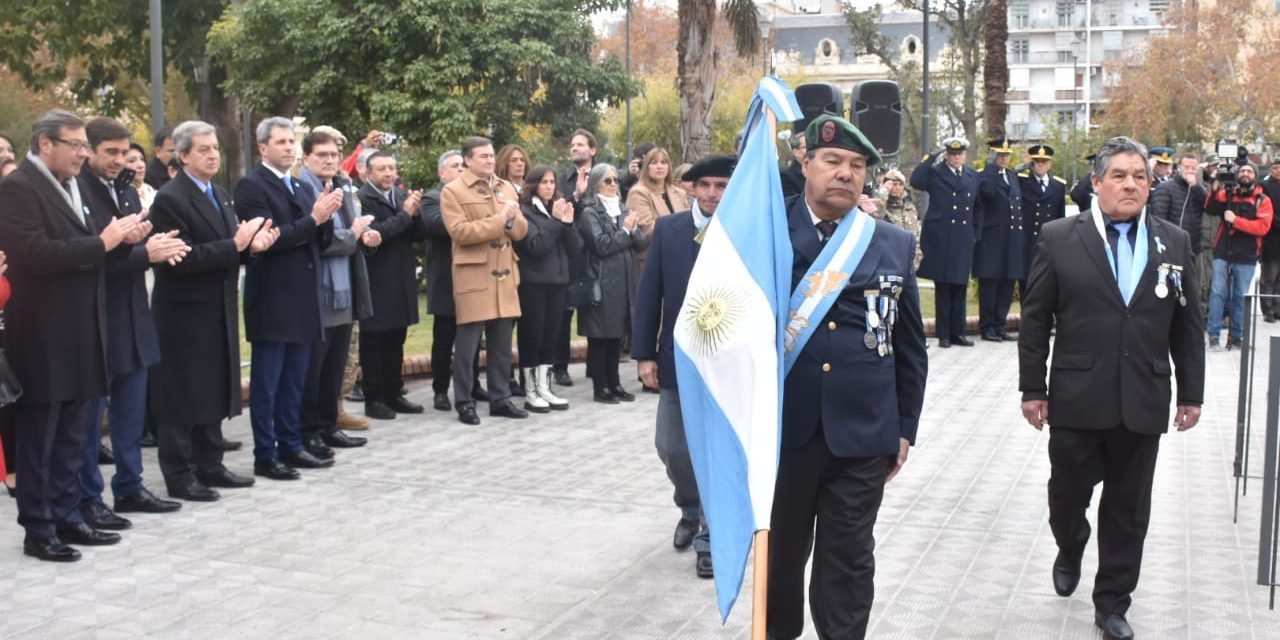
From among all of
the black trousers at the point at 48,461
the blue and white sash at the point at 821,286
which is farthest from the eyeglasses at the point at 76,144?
the blue and white sash at the point at 821,286

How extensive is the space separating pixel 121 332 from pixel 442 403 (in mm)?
4462

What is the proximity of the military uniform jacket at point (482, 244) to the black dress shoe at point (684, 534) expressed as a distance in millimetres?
4284

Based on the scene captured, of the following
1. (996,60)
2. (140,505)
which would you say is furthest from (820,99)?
(996,60)

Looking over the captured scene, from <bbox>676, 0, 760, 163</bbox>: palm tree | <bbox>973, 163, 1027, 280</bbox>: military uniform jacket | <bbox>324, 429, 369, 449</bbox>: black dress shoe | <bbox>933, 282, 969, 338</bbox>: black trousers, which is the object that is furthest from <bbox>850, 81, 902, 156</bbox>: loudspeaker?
<bbox>676, 0, 760, 163</bbox>: palm tree

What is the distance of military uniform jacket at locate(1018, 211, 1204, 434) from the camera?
241 inches

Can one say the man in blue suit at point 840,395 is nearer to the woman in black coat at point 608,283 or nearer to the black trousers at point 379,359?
the black trousers at point 379,359

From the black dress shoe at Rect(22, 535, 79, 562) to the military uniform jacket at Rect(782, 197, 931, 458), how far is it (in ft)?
12.7

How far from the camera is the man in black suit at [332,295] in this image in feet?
32.0

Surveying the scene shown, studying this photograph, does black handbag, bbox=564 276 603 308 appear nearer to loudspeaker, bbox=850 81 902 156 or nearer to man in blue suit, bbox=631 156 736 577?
loudspeaker, bbox=850 81 902 156

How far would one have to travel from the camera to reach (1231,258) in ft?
55.7

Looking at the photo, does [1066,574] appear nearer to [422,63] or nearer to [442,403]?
[442,403]

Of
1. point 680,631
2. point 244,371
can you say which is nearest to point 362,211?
point 244,371

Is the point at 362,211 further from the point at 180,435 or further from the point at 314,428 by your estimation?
the point at 180,435

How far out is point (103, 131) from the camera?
316 inches
